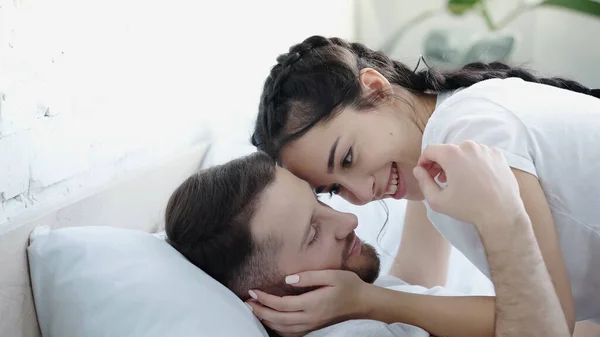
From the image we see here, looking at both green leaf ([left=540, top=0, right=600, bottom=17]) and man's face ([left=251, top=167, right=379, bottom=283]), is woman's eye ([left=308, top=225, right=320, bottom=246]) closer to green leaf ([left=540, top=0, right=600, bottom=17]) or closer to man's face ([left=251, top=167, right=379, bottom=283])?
man's face ([left=251, top=167, right=379, bottom=283])

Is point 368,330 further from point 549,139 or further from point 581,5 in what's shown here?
point 581,5

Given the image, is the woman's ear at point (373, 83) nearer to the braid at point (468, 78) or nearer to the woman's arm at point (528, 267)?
the braid at point (468, 78)

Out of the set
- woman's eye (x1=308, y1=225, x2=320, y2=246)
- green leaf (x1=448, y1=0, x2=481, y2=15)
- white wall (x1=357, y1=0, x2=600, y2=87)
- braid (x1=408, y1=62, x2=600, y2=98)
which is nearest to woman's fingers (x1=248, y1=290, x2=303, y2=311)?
woman's eye (x1=308, y1=225, x2=320, y2=246)

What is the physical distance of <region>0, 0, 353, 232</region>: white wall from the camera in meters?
1.13

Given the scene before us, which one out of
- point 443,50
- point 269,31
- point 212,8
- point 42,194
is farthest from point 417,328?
point 443,50

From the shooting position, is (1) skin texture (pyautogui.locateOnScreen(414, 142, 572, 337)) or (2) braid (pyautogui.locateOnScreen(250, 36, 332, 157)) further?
(2) braid (pyautogui.locateOnScreen(250, 36, 332, 157))

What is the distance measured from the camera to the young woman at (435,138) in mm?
973

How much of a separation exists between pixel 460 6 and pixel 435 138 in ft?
5.07

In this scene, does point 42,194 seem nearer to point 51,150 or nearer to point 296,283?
point 51,150

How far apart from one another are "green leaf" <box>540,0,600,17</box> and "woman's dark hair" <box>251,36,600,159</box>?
1048 millimetres

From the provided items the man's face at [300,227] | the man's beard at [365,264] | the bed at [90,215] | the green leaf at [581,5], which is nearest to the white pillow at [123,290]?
the bed at [90,215]

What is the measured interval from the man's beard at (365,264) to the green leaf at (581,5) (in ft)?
4.92

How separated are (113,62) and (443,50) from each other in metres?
1.52

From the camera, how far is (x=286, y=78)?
4.12ft
